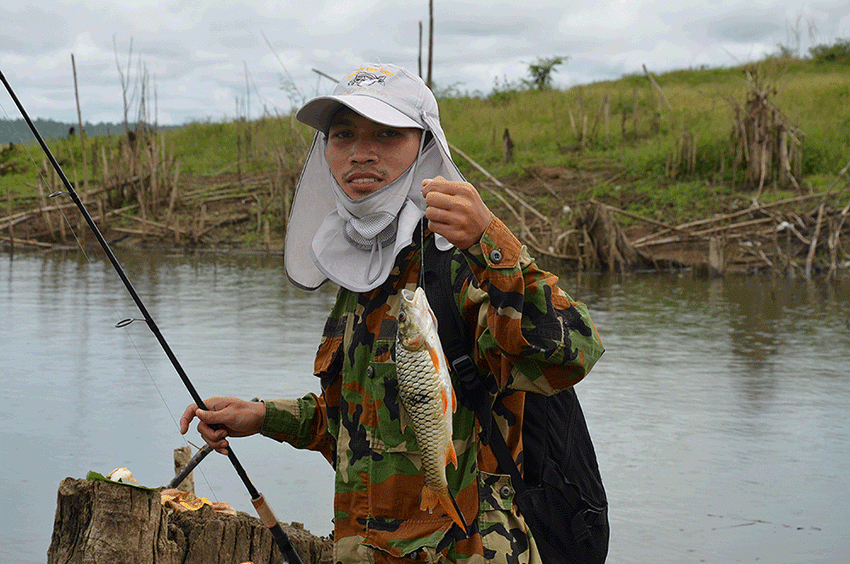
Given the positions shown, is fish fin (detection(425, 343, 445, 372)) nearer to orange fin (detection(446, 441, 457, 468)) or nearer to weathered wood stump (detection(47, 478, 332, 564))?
orange fin (detection(446, 441, 457, 468))

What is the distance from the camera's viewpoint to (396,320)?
2430 millimetres

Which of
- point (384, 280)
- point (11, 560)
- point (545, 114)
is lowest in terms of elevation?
point (11, 560)

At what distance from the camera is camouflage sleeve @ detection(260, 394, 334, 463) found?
2893mm

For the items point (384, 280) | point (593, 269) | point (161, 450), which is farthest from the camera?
point (593, 269)

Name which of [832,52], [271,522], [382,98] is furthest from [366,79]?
[832,52]

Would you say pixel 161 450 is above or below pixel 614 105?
below

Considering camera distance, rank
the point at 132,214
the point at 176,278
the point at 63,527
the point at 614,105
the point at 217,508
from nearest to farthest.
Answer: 1. the point at 63,527
2. the point at 217,508
3. the point at 176,278
4. the point at 132,214
5. the point at 614,105

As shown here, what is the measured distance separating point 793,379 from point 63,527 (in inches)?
271

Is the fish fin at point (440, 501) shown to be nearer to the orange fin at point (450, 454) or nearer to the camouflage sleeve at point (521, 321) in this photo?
the orange fin at point (450, 454)

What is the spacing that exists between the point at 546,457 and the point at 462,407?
25cm

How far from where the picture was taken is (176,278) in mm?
15258

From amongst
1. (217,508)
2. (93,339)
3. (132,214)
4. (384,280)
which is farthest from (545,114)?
(384,280)

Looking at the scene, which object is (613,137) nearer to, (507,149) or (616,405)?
(507,149)

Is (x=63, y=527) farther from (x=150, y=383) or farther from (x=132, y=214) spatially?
(x=132, y=214)
